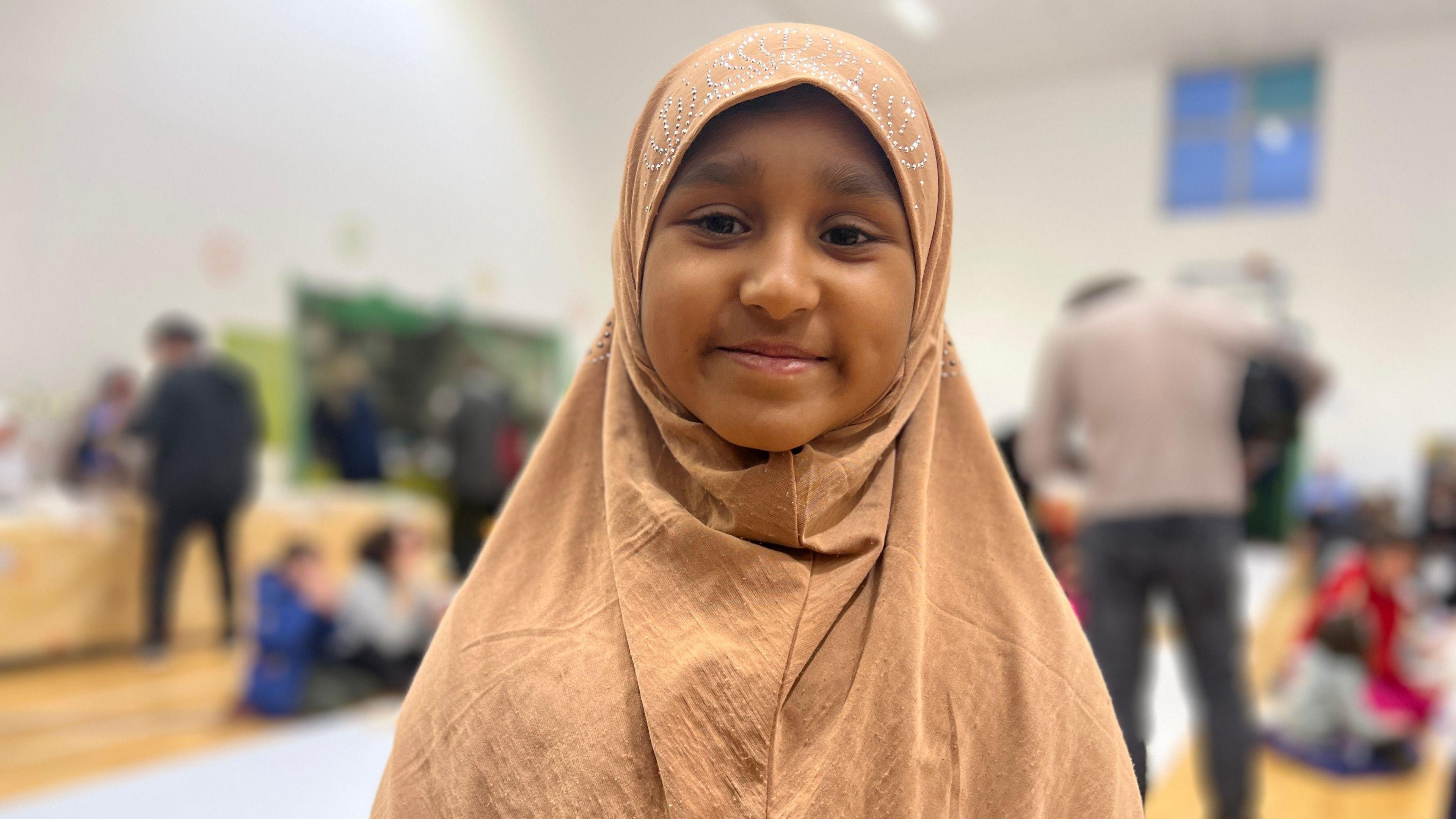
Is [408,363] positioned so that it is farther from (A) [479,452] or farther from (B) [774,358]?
(B) [774,358]

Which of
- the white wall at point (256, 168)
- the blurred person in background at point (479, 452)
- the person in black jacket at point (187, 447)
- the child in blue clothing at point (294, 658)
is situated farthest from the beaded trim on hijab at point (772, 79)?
the blurred person in background at point (479, 452)

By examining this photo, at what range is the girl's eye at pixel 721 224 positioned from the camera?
0.76 m

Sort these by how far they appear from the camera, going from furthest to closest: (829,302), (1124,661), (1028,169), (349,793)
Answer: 1. (1028,169)
2. (1124,661)
3. (349,793)
4. (829,302)

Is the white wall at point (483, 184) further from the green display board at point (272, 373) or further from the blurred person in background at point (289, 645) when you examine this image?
the blurred person in background at point (289, 645)

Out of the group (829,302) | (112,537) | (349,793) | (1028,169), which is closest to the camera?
(829,302)

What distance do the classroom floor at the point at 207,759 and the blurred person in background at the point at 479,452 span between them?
55.0 inches

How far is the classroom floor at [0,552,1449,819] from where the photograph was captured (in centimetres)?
284

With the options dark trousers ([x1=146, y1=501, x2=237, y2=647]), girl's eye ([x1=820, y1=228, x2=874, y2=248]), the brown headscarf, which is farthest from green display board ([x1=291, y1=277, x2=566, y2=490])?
girl's eye ([x1=820, y1=228, x2=874, y2=248])

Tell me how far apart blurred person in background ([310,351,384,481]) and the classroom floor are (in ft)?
6.34

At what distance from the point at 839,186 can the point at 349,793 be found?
89cm

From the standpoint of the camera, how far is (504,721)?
2.55ft

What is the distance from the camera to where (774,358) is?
745 millimetres

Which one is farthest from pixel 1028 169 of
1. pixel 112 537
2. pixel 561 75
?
pixel 112 537

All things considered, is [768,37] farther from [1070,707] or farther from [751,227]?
[1070,707]
